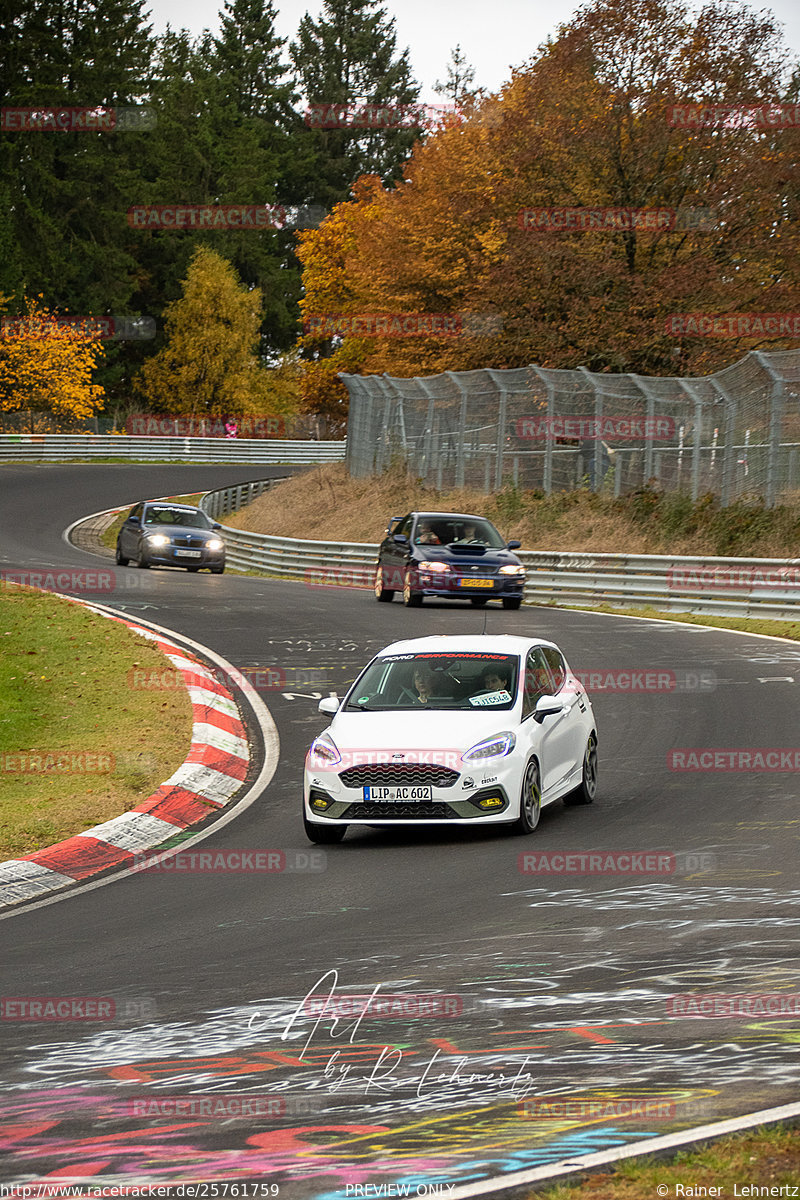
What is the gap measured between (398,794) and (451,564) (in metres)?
17.0

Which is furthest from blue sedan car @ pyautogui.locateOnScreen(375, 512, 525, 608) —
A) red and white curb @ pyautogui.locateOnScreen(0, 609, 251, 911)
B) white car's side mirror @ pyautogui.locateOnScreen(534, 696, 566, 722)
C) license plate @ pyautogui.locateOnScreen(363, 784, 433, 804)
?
license plate @ pyautogui.locateOnScreen(363, 784, 433, 804)

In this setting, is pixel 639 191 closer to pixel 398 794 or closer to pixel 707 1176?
pixel 398 794

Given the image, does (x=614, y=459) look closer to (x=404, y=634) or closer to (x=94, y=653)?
(x=404, y=634)

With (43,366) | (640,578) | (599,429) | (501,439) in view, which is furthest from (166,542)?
(43,366)

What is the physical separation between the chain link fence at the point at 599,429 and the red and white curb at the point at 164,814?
14463 mm

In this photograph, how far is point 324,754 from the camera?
11.5 m

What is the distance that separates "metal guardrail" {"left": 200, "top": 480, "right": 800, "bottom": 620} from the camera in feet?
85.1

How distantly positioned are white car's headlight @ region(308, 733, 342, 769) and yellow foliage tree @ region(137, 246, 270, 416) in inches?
3282

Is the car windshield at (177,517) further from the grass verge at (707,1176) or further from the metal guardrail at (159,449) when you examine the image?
the metal guardrail at (159,449)

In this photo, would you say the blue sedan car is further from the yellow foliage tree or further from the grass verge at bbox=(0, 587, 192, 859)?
the yellow foliage tree

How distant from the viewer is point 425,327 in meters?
50.2

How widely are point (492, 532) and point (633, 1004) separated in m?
22.9

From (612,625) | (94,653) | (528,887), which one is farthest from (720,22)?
(528,887)

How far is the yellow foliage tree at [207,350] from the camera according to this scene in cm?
9344
